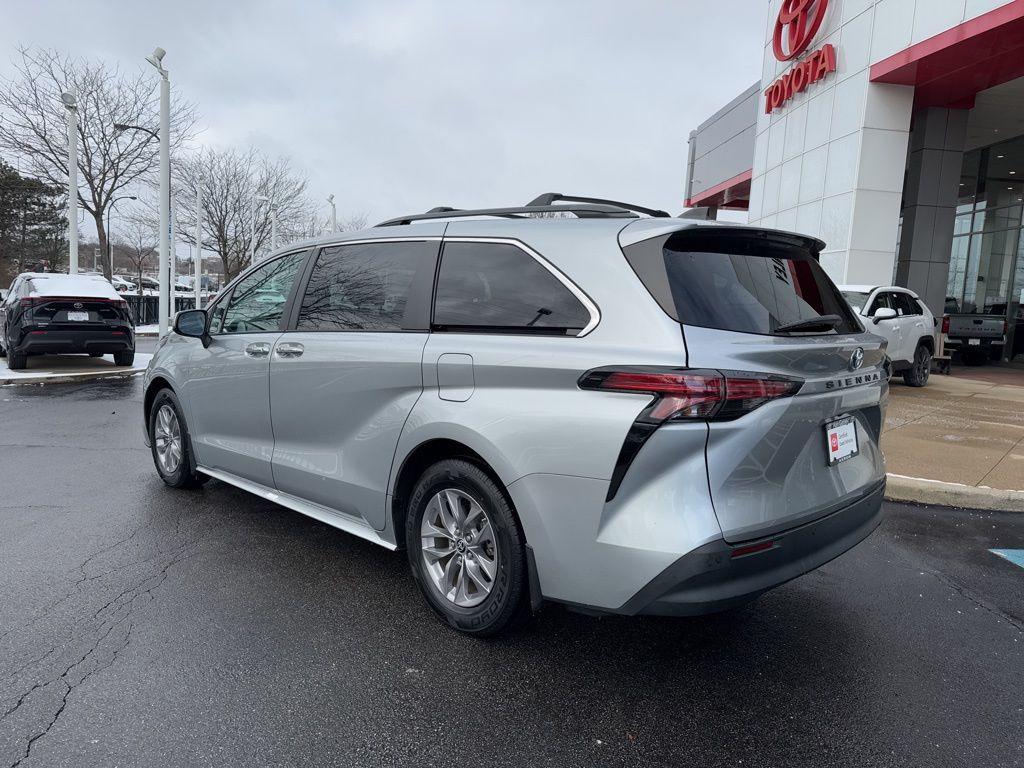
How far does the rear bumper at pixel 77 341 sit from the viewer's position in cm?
1132

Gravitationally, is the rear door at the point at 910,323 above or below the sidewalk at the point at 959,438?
above

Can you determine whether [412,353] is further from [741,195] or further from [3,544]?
[741,195]

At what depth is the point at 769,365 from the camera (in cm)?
251

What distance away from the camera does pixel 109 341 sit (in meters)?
12.1

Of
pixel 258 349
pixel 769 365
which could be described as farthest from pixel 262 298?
pixel 769 365

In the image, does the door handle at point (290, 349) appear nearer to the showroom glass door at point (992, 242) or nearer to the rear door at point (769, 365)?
the rear door at point (769, 365)

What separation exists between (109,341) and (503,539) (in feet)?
38.6

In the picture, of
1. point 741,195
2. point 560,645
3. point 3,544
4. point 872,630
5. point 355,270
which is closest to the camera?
point 560,645

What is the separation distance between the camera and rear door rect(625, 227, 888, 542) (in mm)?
2430

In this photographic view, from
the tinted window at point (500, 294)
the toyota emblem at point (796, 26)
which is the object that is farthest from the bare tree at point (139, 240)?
the tinted window at point (500, 294)

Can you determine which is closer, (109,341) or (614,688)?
(614,688)

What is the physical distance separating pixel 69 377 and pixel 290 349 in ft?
31.6

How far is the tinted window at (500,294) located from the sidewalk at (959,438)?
4.14 m

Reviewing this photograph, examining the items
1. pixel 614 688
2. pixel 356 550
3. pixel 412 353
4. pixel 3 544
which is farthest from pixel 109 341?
pixel 614 688
